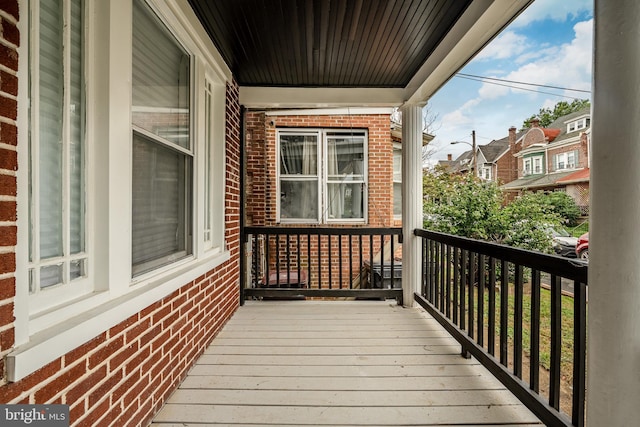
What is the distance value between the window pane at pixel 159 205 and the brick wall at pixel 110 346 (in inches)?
10.6

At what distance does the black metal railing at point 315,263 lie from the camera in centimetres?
369

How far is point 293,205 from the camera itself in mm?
4902

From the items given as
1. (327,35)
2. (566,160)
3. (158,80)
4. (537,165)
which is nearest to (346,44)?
(327,35)

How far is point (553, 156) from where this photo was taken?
5043 mm

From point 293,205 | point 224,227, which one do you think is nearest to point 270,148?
point 293,205

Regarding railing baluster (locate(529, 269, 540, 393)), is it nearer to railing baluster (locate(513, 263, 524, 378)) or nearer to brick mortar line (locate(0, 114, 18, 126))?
railing baluster (locate(513, 263, 524, 378))

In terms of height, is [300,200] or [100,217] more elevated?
[300,200]

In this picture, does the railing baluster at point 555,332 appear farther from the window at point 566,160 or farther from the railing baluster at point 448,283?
the window at point 566,160

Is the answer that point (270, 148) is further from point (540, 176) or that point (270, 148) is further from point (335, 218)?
point (540, 176)

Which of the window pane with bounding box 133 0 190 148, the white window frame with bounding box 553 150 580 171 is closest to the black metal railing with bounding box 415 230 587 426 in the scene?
the window pane with bounding box 133 0 190 148

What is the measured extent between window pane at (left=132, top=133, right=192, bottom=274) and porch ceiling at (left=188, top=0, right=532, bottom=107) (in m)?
1.09

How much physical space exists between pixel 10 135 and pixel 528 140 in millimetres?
7751

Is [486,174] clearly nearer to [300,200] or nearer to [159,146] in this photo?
[300,200]

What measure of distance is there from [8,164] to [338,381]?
6.43ft
